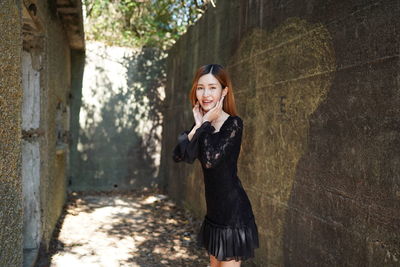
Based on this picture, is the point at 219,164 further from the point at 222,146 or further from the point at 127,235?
the point at 127,235

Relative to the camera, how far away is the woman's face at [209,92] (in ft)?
7.91

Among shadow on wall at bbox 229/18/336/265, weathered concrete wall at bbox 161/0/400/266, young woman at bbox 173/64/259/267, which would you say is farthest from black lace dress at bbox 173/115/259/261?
shadow on wall at bbox 229/18/336/265

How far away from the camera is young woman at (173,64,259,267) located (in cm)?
231

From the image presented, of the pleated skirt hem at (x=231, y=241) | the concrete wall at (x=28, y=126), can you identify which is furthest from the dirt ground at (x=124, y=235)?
the pleated skirt hem at (x=231, y=241)

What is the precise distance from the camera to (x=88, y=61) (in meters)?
9.04

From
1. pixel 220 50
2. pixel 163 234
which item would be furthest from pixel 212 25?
pixel 163 234

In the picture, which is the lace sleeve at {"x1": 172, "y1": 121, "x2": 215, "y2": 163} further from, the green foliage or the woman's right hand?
the green foliage

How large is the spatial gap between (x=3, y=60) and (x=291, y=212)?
8.08ft

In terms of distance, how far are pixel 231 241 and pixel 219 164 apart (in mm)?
460

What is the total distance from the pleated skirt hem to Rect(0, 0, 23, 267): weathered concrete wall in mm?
1224

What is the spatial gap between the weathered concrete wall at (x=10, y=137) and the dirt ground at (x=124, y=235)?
2.03 m

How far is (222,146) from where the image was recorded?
89.9 inches

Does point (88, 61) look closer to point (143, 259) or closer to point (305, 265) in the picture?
point (143, 259)

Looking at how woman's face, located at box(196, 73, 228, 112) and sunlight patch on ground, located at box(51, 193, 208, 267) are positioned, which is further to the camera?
sunlight patch on ground, located at box(51, 193, 208, 267)
